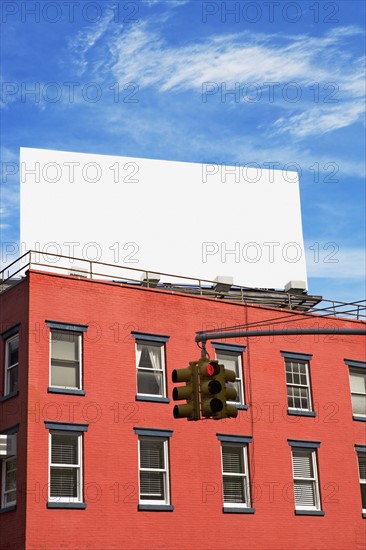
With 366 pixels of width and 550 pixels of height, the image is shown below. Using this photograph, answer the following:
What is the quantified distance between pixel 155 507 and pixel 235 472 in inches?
158

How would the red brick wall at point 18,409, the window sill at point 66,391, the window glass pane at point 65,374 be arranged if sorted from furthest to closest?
the window glass pane at point 65,374
the window sill at point 66,391
the red brick wall at point 18,409

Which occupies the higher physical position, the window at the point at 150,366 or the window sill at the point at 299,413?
the window at the point at 150,366

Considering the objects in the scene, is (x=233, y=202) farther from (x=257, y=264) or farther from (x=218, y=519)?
(x=218, y=519)

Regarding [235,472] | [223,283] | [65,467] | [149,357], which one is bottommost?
[65,467]

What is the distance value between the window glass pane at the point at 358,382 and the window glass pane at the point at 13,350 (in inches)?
580

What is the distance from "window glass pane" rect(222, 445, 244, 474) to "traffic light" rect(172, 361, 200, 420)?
51.8ft

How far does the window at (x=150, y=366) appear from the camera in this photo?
3269cm

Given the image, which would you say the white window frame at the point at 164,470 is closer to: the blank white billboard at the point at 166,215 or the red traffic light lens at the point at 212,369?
the red traffic light lens at the point at 212,369

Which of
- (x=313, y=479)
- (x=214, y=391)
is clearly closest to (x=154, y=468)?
(x=313, y=479)

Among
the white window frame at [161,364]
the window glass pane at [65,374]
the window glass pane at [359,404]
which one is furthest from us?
the window glass pane at [359,404]

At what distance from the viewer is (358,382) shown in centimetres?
3844

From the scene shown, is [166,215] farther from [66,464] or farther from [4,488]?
[4,488]

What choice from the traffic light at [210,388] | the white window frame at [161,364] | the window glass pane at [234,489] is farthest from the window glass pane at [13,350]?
the traffic light at [210,388]

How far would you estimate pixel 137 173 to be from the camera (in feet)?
160
